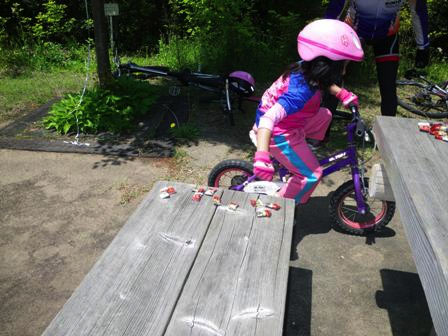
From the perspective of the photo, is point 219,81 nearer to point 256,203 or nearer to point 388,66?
point 388,66

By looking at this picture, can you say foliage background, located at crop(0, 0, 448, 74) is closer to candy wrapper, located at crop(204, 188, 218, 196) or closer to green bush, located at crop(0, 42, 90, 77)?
green bush, located at crop(0, 42, 90, 77)

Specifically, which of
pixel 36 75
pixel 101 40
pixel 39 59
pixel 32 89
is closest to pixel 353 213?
pixel 101 40

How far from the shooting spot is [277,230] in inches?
80.7

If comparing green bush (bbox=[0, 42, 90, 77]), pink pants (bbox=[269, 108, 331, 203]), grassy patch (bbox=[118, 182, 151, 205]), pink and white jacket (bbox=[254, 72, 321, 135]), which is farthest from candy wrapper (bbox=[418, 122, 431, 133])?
green bush (bbox=[0, 42, 90, 77])

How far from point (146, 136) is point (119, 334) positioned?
4304 millimetres

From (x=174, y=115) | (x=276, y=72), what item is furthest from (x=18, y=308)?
(x=276, y=72)

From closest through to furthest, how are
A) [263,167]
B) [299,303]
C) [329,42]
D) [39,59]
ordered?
[263,167] → [329,42] → [299,303] → [39,59]

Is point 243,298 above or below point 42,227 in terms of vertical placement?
above

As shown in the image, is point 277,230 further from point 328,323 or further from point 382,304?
point 382,304

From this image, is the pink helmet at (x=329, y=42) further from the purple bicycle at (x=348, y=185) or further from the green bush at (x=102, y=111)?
the green bush at (x=102, y=111)

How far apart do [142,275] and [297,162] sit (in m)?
1.86

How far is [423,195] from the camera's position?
6.07ft

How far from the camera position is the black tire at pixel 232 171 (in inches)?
144

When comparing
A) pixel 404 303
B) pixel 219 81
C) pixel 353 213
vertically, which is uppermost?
pixel 219 81
